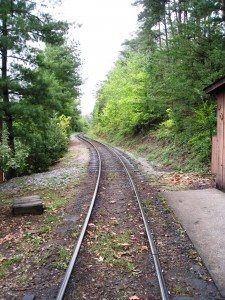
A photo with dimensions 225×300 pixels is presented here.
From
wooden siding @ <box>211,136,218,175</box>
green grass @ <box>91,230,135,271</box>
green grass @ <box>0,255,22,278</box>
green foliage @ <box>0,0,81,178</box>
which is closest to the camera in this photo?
green grass @ <box>0,255,22,278</box>

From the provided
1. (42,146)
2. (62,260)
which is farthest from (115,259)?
(42,146)

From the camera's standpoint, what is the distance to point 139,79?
21.5 m

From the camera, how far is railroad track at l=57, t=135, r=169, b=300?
3859 millimetres

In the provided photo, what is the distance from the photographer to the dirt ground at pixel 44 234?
13.6 ft

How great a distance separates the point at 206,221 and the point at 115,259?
2.69 m

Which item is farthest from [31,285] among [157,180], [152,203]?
[157,180]

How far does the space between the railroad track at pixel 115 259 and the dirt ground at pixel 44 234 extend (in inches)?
9.7

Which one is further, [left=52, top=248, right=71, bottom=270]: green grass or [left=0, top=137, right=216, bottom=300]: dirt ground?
[left=52, top=248, right=71, bottom=270]: green grass

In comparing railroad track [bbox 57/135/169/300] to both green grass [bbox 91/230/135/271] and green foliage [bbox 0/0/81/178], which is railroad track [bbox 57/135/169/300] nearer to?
green grass [bbox 91/230/135/271]

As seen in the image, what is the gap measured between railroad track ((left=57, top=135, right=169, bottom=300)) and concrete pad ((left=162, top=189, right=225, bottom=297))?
0.86 metres

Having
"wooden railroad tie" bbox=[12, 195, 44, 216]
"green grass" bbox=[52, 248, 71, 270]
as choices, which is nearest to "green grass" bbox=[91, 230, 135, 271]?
"green grass" bbox=[52, 248, 71, 270]

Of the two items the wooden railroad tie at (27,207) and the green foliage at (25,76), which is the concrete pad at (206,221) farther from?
the green foliage at (25,76)

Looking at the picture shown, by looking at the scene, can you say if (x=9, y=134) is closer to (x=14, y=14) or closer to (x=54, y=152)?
(x=14, y=14)

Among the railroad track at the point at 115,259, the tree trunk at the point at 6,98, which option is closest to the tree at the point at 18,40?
the tree trunk at the point at 6,98
